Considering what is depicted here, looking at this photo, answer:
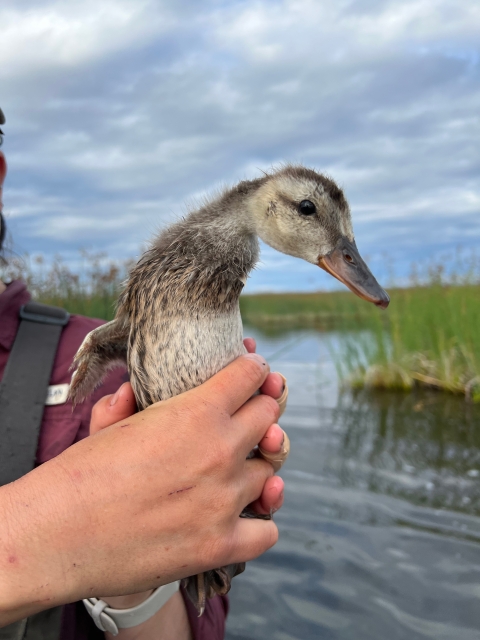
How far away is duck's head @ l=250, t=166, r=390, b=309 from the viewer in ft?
6.87

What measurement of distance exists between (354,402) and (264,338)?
10355 millimetres

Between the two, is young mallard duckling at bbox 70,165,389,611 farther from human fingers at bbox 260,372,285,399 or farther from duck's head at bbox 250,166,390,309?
human fingers at bbox 260,372,285,399

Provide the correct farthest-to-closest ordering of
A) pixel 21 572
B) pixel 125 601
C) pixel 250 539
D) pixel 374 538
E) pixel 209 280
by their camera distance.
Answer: pixel 374 538, pixel 125 601, pixel 209 280, pixel 250 539, pixel 21 572

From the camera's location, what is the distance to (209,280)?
6.21ft

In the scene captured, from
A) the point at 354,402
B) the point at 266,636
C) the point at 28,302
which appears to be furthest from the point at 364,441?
the point at 28,302

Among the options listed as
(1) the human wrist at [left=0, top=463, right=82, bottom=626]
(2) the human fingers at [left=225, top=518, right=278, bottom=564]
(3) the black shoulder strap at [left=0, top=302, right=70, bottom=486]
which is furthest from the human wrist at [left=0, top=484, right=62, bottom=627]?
(3) the black shoulder strap at [left=0, top=302, right=70, bottom=486]

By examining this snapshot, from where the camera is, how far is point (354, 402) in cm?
922

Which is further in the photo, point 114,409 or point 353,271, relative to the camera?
point 353,271

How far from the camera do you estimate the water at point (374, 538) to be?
378 centimetres

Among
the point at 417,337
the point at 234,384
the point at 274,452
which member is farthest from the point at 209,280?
the point at 417,337

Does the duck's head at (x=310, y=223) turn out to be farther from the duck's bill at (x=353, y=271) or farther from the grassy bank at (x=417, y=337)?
the grassy bank at (x=417, y=337)

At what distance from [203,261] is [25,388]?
1.02 m

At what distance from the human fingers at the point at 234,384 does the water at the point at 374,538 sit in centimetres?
276

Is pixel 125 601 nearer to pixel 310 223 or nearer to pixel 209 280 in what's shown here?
pixel 209 280
